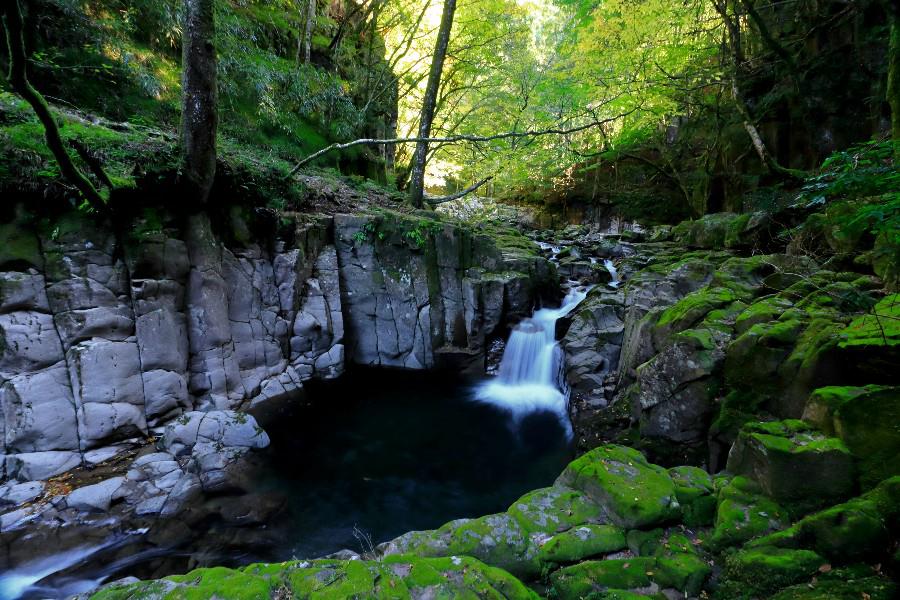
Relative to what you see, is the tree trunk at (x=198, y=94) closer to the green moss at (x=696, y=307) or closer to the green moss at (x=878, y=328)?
the green moss at (x=696, y=307)

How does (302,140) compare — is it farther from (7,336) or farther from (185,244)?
(7,336)

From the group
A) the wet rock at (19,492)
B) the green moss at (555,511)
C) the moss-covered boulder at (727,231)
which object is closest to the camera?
the green moss at (555,511)

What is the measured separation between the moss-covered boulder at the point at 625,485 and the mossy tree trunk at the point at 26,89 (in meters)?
6.91

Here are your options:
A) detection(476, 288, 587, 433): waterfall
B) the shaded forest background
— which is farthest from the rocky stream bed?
the shaded forest background

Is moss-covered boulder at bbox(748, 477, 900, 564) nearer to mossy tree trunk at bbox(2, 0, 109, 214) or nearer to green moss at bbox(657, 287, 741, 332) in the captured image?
green moss at bbox(657, 287, 741, 332)

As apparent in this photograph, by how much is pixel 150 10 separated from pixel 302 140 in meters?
4.97

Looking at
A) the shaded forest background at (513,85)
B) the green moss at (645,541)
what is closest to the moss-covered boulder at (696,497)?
the green moss at (645,541)

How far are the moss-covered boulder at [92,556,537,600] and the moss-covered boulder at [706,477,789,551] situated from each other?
178 cm

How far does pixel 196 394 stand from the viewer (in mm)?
7902

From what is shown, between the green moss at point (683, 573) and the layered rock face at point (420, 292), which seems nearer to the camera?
the green moss at point (683, 573)

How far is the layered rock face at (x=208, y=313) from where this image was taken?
6.04 metres

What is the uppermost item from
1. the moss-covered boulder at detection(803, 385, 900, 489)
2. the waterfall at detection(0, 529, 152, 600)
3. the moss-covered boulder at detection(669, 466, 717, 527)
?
the moss-covered boulder at detection(803, 385, 900, 489)

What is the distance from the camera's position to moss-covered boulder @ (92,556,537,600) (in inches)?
114

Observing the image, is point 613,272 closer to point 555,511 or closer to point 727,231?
point 727,231
